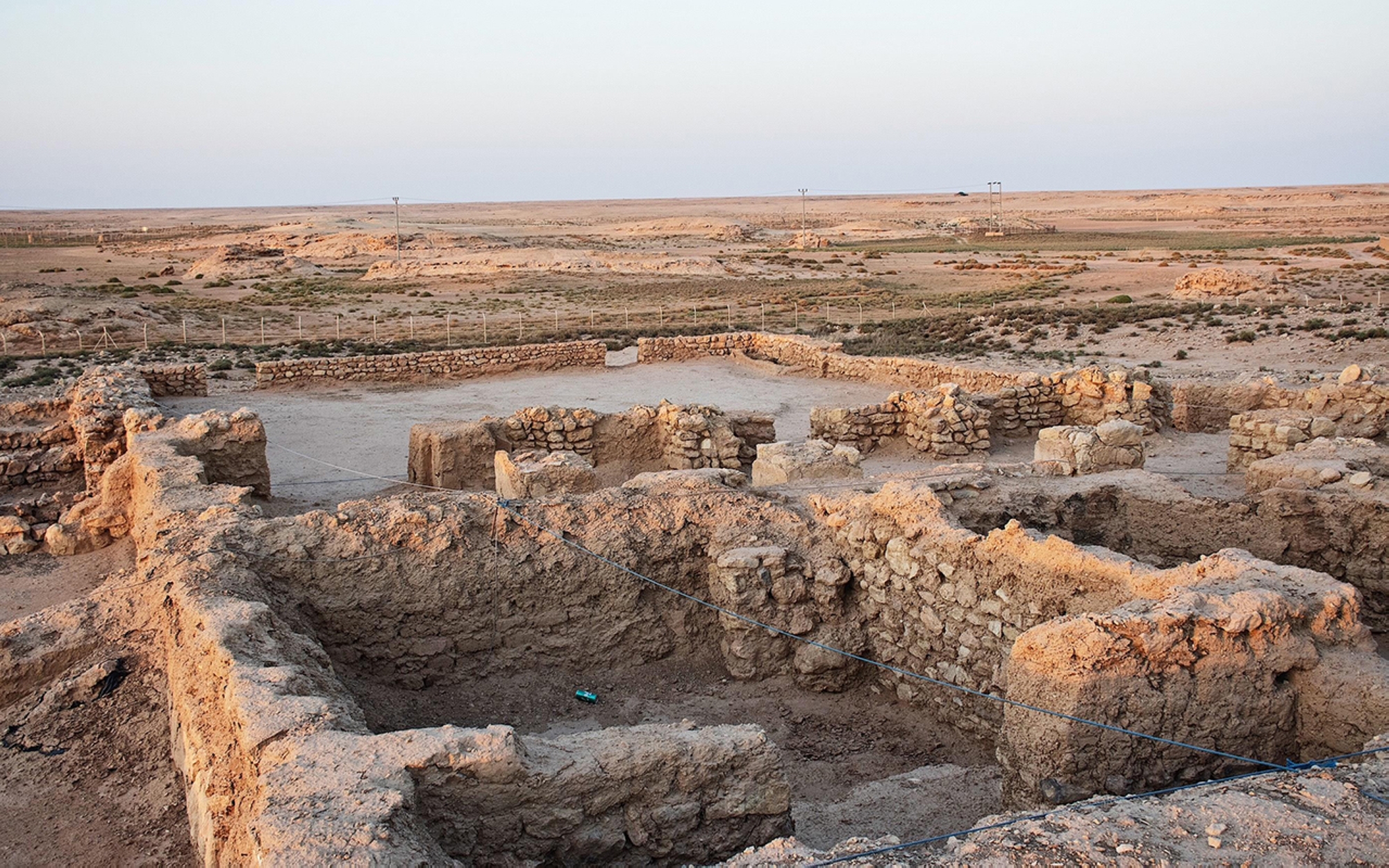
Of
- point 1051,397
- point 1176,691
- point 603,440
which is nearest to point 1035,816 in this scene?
point 1176,691

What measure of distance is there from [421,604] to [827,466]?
5042 mm

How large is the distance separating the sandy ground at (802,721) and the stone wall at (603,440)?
575cm

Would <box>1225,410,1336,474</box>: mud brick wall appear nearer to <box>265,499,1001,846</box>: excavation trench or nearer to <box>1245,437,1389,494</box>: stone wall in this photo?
<box>1245,437,1389,494</box>: stone wall

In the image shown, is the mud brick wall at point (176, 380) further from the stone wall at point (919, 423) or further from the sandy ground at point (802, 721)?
the sandy ground at point (802, 721)

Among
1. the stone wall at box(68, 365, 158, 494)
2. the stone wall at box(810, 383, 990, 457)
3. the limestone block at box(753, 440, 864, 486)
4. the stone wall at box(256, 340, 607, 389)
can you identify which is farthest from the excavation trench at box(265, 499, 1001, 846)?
the stone wall at box(256, 340, 607, 389)

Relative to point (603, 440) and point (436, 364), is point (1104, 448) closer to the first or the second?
point (603, 440)

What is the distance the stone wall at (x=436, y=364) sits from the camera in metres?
20.3

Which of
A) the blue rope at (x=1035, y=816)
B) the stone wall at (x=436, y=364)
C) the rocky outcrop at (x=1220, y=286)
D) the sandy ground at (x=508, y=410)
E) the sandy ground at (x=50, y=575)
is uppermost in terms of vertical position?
the rocky outcrop at (x=1220, y=286)

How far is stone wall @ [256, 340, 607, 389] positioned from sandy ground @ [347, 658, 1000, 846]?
47.8 feet

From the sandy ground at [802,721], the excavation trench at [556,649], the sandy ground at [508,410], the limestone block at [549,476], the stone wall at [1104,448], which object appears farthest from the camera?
the sandy ground at [508,410]

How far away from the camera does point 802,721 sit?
7324 millimetres

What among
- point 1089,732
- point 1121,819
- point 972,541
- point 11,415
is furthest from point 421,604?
point 11,415

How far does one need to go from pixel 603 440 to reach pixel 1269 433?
7.95m

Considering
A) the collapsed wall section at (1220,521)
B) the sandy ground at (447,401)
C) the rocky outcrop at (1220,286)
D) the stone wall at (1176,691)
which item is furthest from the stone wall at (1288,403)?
the rocky outcrop at (1220,286)
